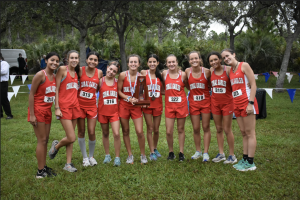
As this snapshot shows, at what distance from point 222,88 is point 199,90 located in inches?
14.6

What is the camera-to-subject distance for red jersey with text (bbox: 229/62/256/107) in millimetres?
3701

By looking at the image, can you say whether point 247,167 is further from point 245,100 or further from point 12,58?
point 12,58

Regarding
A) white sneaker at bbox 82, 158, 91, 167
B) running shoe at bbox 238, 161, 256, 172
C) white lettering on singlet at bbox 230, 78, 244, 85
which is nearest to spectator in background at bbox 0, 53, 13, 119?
white sneaker at bbox 82, 158, 91, 167

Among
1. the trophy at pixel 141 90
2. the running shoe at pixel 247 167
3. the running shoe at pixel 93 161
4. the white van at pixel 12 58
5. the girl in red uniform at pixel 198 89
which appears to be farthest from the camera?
the white van at pixel 12 58

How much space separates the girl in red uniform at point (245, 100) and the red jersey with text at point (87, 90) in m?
2.11

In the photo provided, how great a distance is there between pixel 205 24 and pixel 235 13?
88.8 inches

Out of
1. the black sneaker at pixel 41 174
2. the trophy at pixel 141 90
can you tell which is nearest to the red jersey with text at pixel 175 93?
the trophy at pixel 141 90

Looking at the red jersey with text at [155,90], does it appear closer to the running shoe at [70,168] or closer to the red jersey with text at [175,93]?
the red jersey with text at [175,93]

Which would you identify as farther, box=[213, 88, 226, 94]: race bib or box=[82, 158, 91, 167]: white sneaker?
box=[82, 158, 91, 167]: white sneaker

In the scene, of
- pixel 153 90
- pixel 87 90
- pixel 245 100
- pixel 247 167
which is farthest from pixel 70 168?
pixel 245 100

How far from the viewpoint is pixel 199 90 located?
4.08m

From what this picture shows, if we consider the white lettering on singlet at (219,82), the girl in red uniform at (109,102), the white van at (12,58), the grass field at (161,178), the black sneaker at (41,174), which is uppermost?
the white van at (12,58)

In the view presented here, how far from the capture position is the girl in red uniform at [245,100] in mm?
3642

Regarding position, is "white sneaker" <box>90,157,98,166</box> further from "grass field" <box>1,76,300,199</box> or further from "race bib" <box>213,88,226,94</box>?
"race bib" <box>213,88,226,94</box>
